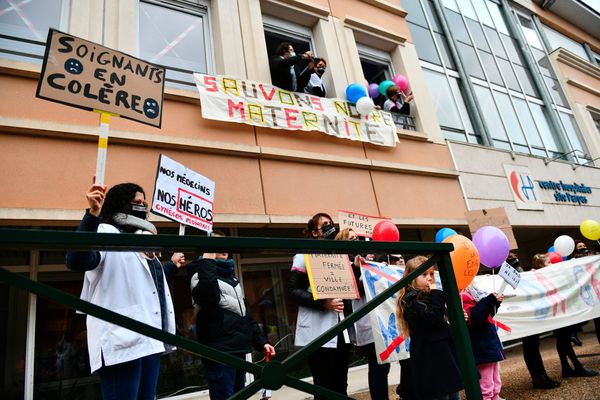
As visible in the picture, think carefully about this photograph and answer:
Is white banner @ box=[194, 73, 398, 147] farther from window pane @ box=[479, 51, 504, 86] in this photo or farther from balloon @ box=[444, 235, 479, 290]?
window pane @ box=[479, 51, 504, 86]

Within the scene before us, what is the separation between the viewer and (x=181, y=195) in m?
3.65

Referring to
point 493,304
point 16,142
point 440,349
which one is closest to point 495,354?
point 493,304

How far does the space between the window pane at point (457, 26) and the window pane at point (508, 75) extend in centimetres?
138

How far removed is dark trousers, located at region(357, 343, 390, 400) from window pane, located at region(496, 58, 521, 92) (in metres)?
10.8

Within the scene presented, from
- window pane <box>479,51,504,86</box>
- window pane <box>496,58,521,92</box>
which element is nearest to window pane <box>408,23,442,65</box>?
window pane <box>479,51,504,86</box>

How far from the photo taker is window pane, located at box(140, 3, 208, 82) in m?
6.25

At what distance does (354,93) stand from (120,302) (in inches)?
230

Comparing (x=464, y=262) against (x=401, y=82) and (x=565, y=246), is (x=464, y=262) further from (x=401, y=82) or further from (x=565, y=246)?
(x=401, y=82)

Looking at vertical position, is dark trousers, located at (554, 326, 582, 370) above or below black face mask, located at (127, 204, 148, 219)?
below

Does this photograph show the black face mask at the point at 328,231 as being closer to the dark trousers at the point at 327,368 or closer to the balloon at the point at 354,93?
the dark trousers at the point at 327,368

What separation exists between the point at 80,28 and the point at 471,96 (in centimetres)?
863

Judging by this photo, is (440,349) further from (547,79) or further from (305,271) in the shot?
(547,79)

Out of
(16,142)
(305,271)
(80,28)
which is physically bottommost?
(305,271)

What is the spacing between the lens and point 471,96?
10438 mm
